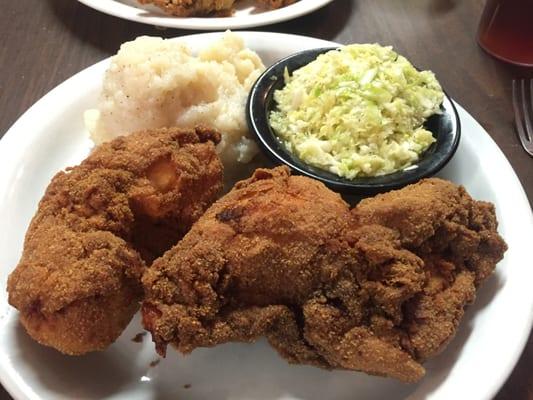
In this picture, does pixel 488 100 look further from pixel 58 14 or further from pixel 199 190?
pixel 58 14

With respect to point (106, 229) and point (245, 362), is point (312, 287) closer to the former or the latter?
point (245, 362)

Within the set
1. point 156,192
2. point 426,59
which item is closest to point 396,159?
point 156,192

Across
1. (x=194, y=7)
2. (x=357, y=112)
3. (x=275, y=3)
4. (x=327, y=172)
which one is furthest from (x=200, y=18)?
(x=327, y=172)

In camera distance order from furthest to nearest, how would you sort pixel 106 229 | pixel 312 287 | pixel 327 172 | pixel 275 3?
1. pixel 275 3
2. pixel 327 172
3. pixel 106 229
4. pixel 312 287

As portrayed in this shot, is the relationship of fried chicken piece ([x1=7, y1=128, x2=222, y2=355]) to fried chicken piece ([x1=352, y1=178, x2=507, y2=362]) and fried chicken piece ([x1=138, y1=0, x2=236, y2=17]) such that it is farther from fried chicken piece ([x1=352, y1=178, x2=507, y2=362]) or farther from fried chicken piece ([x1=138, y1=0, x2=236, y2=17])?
fried chicken piece ([x1=138, y1=0, x2=236, y2=17])

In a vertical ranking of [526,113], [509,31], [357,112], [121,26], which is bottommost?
[526,113]

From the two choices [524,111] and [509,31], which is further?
[509,31]
